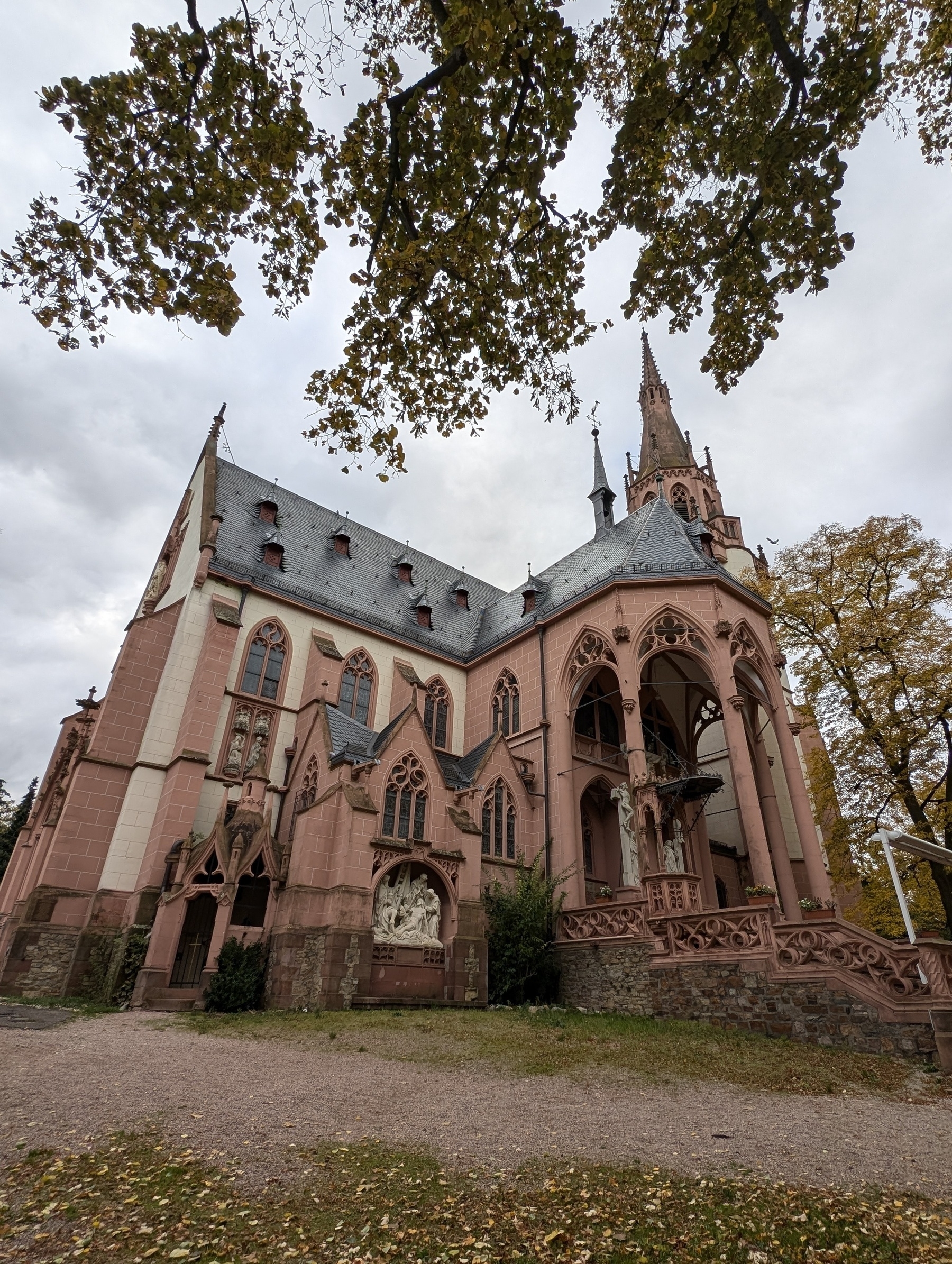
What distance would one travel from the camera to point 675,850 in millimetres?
20094

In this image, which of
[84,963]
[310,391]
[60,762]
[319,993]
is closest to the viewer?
[310,391]

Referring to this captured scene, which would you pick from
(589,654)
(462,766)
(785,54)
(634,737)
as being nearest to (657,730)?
(589,654)

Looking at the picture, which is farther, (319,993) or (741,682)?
(741,682)

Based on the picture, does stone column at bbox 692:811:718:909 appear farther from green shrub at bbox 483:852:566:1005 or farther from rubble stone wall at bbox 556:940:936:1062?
rubble stone wall at bbox 556:940:936:1062

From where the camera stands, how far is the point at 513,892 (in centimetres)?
1833

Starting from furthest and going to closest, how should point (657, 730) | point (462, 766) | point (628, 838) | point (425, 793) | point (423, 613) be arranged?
point (423, 613), point (657, 730), point (462, 766), point (628, 838), point (425, 793)

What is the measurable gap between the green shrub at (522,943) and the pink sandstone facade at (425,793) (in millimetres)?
534

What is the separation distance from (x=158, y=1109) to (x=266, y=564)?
1944cm

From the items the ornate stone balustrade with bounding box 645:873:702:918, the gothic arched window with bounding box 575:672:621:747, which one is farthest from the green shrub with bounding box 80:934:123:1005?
the gothic arched window with bounding box 575:672:621:747

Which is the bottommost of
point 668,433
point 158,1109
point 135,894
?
point 158,1109

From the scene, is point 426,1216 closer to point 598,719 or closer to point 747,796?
point 747,796

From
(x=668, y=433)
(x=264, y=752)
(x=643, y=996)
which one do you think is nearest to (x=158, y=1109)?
(x=643, y=996)

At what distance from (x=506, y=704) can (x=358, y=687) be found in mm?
5362

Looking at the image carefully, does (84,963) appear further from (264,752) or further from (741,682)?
(741,682)
